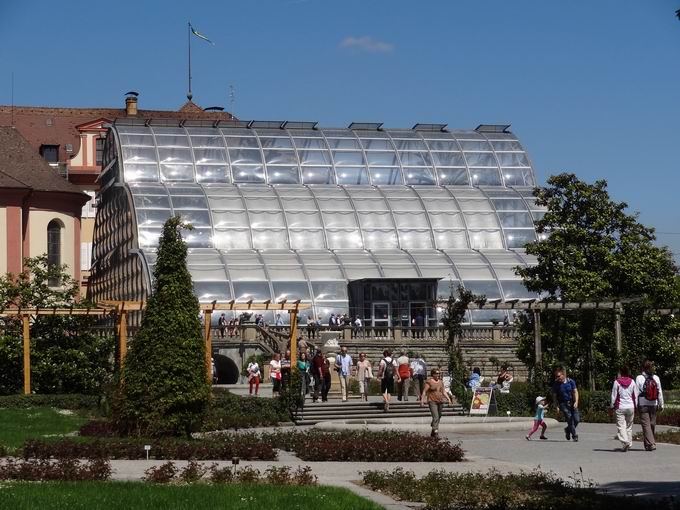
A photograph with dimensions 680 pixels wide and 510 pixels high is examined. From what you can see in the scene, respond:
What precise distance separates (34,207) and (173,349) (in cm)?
5326

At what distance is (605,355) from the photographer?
48781 millimetres

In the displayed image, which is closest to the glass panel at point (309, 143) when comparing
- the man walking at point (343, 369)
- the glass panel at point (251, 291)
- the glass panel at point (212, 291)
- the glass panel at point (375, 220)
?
the glass panel at point (375, 220)

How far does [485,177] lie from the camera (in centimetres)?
8850

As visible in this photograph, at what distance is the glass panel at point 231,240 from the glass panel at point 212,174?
714 cm

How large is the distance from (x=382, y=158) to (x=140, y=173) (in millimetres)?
15027

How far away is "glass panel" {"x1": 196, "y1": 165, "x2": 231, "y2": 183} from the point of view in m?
84.1

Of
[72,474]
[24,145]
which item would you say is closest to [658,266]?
[72,474]

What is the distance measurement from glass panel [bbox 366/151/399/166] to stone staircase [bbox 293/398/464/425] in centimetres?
4572

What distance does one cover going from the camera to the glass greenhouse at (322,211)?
74.2 metres

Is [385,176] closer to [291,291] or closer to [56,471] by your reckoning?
[291,291]

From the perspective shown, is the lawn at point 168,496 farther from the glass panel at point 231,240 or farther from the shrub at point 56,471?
the glass panel at point 231,240

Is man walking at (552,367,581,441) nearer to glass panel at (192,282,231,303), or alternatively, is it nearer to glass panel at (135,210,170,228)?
glass panel at (192,282,231,303)

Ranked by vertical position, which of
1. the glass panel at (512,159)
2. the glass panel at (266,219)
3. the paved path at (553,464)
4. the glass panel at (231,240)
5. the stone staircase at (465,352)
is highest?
the glass panel at (512,159)

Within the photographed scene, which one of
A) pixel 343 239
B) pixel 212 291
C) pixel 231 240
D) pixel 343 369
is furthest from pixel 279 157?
pixel 343 369
